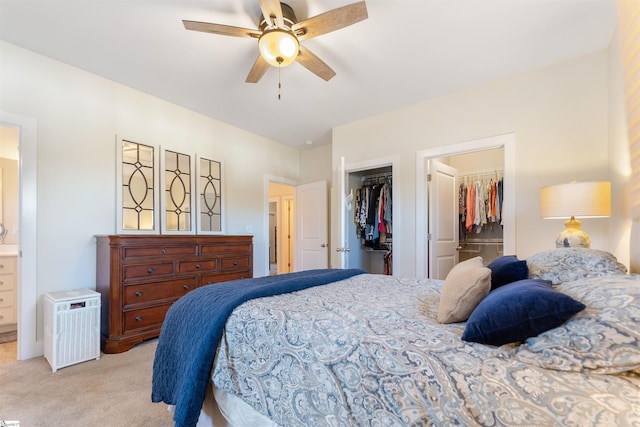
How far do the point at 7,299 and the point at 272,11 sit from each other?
3.91 metres

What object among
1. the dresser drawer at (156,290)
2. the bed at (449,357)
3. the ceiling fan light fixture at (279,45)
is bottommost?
the dresser drawer at (156,290)

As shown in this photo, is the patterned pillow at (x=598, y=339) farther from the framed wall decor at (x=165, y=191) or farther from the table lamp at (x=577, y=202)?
the framed wall decor at (x=165, y=191)

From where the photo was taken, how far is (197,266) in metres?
3.16

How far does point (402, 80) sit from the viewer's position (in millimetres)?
2910

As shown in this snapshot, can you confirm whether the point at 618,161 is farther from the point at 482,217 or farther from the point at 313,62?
the point at 313,62

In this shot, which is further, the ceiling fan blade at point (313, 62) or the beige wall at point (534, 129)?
the beige wall at point (534, 129)

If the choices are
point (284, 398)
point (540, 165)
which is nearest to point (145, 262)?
point (284, 398)

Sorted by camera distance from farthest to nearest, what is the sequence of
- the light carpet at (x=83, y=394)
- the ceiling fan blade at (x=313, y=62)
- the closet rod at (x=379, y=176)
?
the closet rod at (x=379, y=176)
the ceiling fan blade at (x=313, y=62)
the light carpet at (x=83, y=394)

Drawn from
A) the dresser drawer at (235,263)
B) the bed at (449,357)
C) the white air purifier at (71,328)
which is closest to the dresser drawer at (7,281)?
the white air purifier at (71,328)

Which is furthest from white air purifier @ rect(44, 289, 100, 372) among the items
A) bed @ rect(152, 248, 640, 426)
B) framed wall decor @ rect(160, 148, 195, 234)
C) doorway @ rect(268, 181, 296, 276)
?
doorway @ rect(268, 181, 296, 276)

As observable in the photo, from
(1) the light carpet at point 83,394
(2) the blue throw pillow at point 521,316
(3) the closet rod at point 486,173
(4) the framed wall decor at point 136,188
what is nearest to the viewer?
(2) the blue throw pillow at point 521,316

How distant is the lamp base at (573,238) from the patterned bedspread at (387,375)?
58.2 inches

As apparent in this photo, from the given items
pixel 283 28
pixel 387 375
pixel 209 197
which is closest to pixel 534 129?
pixel 283 28

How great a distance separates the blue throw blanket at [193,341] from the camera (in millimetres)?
1157
